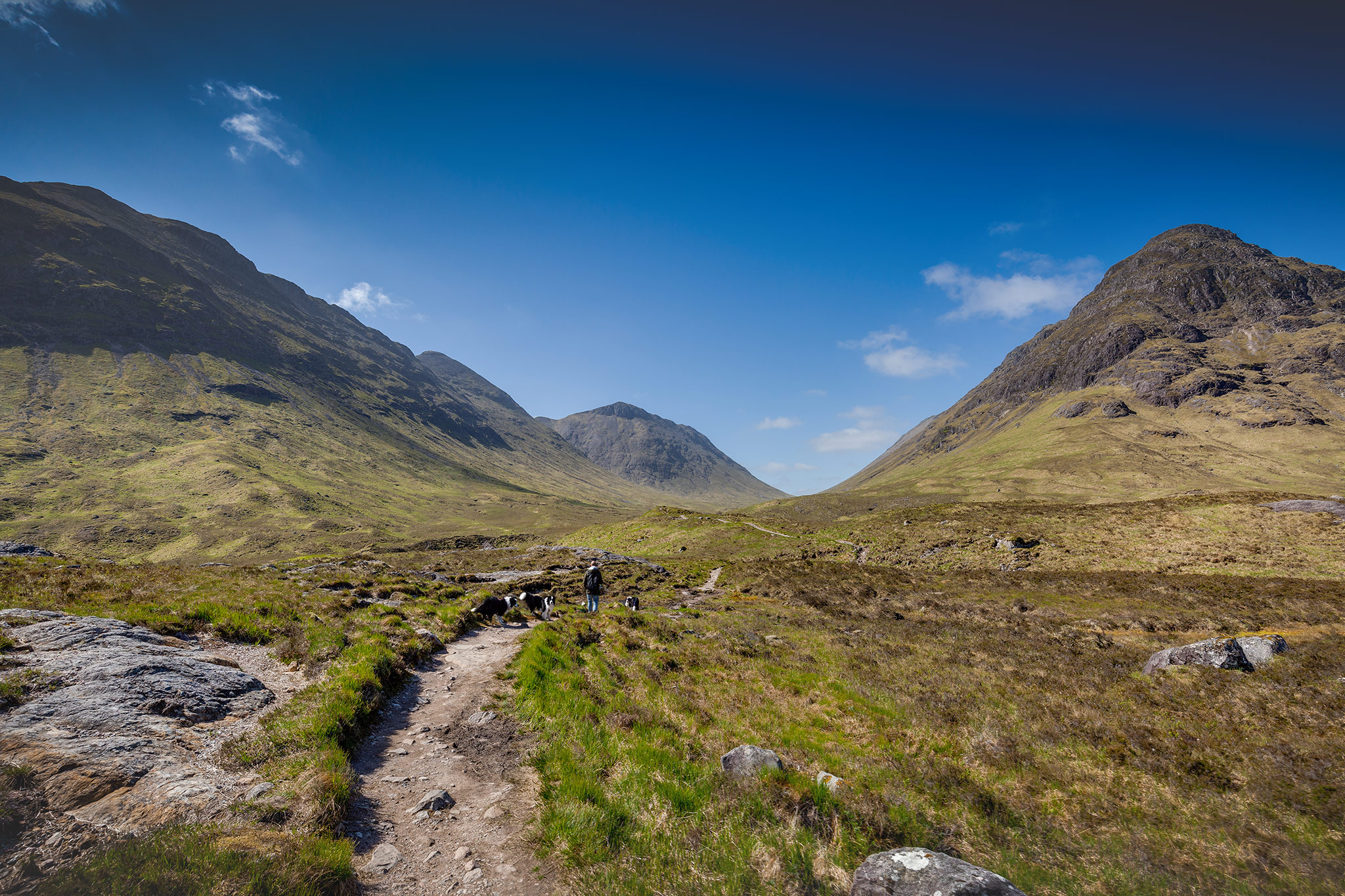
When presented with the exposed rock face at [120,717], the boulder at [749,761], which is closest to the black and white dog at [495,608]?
the exposed rock face at [120,717]

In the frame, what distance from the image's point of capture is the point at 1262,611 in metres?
21.3

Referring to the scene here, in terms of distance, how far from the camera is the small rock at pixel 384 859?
6.23m

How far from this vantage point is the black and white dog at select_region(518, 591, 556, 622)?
80.2ft

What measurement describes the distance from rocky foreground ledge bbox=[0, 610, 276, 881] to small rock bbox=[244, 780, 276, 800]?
0.20m

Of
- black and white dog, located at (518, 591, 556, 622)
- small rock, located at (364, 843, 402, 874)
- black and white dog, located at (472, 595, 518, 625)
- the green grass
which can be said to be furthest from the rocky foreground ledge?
black and white dog, located at (518, 591, 556, 622)

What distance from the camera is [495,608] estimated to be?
24.2m

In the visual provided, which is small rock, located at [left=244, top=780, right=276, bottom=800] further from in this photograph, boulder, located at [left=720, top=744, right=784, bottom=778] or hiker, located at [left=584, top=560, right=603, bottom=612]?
hiker, located at [left=584, top=560, right=603, bottom=612]

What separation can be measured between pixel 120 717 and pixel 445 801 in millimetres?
5403

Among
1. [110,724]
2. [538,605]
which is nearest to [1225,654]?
[110,724]

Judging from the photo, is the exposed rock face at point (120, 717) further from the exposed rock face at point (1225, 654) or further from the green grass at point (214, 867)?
the exposed rock face at point (1225, 654)

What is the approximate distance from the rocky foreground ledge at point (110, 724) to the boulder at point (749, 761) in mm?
7897

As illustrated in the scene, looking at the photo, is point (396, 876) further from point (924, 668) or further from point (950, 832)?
point (924, 668)

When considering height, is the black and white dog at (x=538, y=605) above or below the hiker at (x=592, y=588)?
below

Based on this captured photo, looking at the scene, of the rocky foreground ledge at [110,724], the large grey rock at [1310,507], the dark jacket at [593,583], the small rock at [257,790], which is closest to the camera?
the rocky foreground ledge at [110,724]
